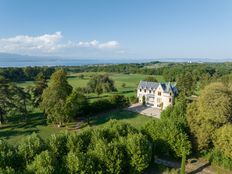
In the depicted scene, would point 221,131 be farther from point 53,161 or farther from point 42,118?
point 42,118

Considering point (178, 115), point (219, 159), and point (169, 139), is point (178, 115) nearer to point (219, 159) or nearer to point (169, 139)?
point (169, 139)

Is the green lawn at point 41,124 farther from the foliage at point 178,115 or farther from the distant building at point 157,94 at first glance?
the distant building at point 157,94

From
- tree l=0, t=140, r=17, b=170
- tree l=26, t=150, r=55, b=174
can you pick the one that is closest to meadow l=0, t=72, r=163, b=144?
tree l=0, t=140, r=17, b=170

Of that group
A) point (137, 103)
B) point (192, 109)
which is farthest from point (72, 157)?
point (137, 103)

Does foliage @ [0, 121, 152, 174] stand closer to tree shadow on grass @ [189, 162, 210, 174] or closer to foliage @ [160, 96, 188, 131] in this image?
tree shadow on grass @ [189, 162, 210, 174]

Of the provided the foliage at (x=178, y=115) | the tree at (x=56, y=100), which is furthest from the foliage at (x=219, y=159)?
the tree at (x=56, y=100)

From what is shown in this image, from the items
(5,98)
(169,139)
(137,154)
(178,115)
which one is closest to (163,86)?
(178,115)
